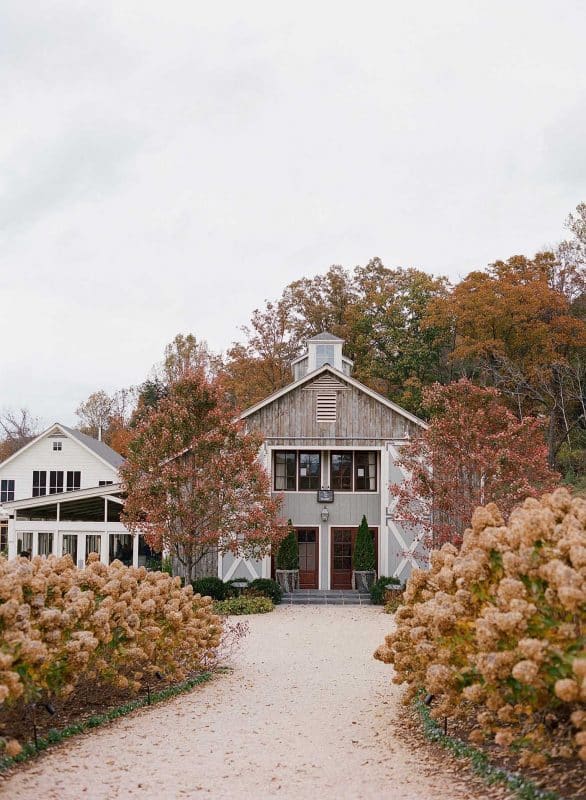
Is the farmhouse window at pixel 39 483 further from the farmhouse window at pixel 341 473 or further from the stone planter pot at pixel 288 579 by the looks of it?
the farmhouse window at pixel 341 473

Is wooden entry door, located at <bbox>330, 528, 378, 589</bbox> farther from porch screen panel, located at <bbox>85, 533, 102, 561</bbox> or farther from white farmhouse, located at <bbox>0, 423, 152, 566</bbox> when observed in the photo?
porch screen panel, located at <bbox>85, 533, 102, 561</bbox>

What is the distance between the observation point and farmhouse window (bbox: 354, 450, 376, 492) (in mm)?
23938

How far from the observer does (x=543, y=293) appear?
103ft

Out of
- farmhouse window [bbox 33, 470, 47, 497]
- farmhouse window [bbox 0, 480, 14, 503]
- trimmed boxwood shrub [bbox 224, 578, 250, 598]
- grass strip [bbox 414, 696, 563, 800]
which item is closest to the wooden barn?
trimmed boxwood shrub [bbox 224, 578, 250, 598]

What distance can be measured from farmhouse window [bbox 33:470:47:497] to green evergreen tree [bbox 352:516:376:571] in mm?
13779

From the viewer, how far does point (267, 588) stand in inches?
848

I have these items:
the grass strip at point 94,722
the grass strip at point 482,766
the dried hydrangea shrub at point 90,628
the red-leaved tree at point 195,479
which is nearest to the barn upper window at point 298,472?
the red-leaved tree at point 195,479

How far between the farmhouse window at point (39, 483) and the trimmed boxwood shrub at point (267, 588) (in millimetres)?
12348

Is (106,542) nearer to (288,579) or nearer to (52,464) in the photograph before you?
(288,579)

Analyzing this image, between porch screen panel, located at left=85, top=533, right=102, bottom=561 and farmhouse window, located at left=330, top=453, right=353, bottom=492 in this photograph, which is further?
porch screen panel, located at left=85, top=533, right=102, bottom=561

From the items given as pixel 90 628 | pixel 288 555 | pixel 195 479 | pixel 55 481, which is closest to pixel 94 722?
pixel 90 628

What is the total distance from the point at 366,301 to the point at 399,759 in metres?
33.3

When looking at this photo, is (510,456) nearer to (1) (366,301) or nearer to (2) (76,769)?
(2) (76,769)

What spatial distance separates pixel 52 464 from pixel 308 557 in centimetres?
1237
